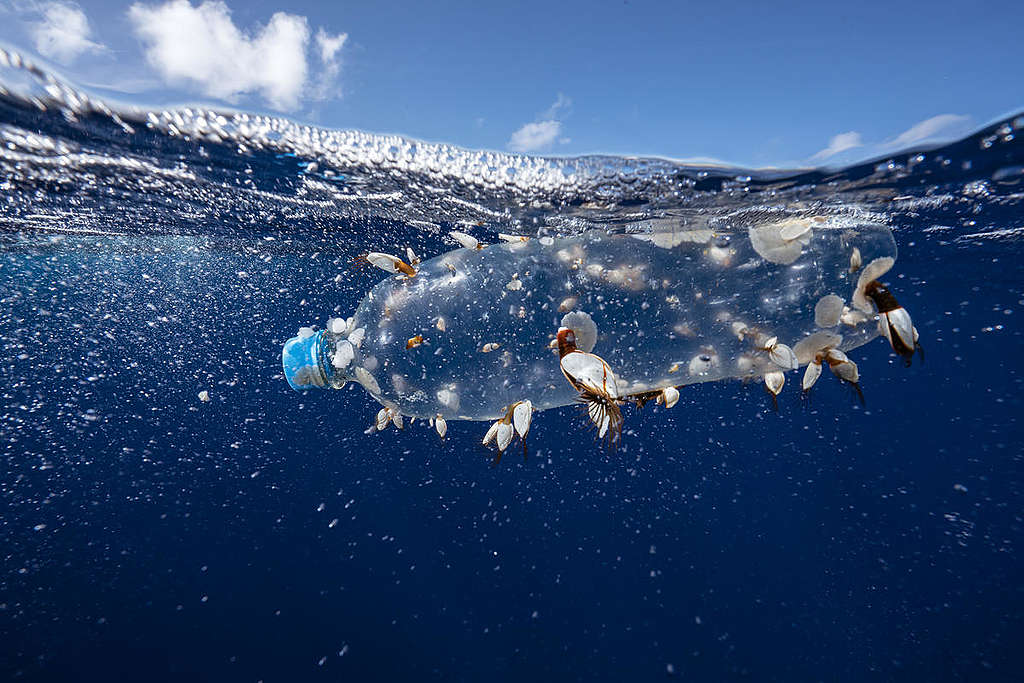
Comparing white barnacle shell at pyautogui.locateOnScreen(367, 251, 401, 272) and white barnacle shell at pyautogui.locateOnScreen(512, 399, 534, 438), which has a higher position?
white barnacle shell at pyautogui.locateOnScreen(367, 251, 401, 272)

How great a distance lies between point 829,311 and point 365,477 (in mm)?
15394

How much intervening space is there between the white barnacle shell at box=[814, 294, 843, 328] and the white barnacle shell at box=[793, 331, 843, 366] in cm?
7

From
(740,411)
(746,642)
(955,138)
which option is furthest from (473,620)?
(740,411)

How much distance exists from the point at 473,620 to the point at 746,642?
6266 mm

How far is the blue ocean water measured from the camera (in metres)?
4.77

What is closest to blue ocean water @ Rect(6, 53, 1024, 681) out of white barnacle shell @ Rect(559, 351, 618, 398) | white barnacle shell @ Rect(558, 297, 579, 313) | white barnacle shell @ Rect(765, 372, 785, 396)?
white barnacle shell @ Rect(559, 351, 618, 398)

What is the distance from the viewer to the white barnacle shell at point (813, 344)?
8.47 ft

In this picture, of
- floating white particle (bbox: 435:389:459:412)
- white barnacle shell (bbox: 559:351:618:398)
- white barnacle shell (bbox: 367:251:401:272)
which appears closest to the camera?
white barnacle shell (bbox: 559:351:618:398)

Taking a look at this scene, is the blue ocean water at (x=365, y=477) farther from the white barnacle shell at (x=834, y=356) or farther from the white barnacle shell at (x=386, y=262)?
the white barnacle shell at (x=386, y=262)

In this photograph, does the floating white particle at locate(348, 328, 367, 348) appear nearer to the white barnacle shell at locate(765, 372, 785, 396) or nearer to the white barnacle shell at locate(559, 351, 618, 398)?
the white barnacle shell at locate(559, 351, 618, 398)

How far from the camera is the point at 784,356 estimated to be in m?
2.59

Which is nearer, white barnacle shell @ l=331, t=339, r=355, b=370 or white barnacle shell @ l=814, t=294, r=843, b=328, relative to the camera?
white barnacle shell @ l=814, t=294, r=843, b=328

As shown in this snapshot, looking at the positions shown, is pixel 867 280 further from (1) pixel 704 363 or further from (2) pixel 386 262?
(2) pixel 386 262

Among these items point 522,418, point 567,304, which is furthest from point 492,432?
point 567,304
